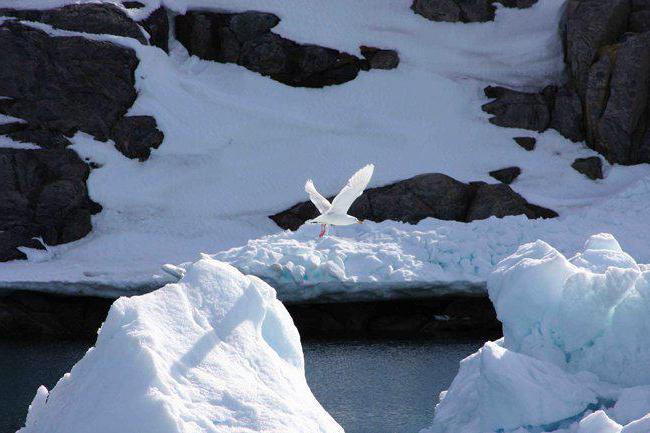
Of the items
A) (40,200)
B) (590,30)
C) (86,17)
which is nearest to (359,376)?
(40,200)

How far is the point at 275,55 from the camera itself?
113 ft

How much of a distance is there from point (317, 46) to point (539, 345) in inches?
945

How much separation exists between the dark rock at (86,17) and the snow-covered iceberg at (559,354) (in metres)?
22.9

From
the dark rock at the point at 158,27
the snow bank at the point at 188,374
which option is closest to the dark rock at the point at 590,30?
the dark rock at the point at 158,27

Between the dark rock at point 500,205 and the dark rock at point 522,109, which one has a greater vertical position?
the dark rock at point 522,109

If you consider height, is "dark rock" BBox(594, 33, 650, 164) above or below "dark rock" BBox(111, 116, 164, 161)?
above

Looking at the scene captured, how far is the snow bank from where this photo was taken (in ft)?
24.0

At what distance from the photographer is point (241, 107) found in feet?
109

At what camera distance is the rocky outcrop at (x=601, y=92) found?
100 feet

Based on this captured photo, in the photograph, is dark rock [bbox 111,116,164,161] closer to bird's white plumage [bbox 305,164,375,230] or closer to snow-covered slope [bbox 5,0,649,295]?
snow-covered slope [bbox 5,0,649,295]

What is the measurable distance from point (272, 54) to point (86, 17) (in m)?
6.16

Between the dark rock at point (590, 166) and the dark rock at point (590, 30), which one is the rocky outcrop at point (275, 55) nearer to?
the dark rock at point (590, 30)

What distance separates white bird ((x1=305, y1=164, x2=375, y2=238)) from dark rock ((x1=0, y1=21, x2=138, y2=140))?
14.9 meters

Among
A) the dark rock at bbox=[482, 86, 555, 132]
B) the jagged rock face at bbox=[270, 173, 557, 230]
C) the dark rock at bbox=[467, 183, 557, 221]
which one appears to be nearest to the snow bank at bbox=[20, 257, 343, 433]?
the jagged rock face at bbox=[270, 173, 557, 230]
